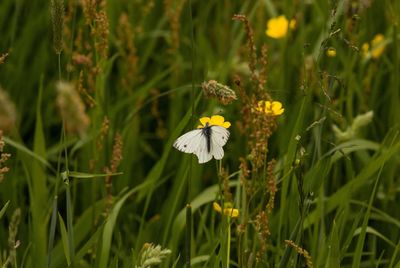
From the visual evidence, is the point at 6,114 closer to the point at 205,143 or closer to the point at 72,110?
the point at 72,110

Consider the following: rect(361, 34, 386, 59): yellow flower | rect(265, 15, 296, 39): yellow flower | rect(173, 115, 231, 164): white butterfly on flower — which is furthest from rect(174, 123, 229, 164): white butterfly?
rect(265, 15, 296, 39): yellow flower

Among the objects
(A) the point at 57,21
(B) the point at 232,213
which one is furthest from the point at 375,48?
(A) the point at 57,21

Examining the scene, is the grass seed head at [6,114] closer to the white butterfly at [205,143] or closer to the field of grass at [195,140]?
the field of grass at [195,140]

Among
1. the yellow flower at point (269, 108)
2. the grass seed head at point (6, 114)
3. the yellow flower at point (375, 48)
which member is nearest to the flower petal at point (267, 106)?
the yellow flower at point (269, 108)

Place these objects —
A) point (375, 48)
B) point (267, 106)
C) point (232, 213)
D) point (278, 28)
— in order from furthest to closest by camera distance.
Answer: point (278, 28) → point (375, 48) → point (267, 106) → point (232, 213)

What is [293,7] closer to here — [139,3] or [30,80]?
[139,3]

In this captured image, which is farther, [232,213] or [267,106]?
[267,106]

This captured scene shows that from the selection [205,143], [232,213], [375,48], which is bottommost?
[232,213]
